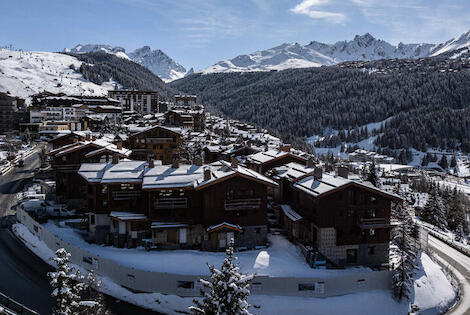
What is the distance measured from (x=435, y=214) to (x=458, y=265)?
83.3 feet

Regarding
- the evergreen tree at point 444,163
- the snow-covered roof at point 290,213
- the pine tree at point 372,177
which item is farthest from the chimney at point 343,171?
the evergreen tree at point 444,163

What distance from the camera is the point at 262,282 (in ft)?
96.8

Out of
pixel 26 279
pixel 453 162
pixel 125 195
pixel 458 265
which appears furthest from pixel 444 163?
pixel 26 279

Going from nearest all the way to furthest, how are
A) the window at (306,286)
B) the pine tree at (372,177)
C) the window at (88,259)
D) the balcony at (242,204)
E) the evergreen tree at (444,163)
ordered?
the window at (306,286) < the window at (88,259) < the balcony at (242,204) < the pine tree at (372,177) < the evergreen tree at (444,163)

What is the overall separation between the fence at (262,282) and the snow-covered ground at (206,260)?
115cm

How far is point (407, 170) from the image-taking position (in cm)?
16338

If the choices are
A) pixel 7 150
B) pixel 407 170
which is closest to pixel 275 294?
pixel 7 150

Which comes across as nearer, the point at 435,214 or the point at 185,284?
the point at 185,284

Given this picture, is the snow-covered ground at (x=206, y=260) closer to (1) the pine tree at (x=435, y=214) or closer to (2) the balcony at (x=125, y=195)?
(2) the balcony at (x=125, y=195)

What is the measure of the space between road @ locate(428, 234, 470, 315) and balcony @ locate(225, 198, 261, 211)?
1951 cm

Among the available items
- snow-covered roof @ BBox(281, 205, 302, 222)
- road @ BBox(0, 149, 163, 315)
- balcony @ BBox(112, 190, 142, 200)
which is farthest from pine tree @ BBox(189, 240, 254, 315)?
balcony @ BBox(112, 190, 142, 200)

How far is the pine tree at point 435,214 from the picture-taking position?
67438 millimetres

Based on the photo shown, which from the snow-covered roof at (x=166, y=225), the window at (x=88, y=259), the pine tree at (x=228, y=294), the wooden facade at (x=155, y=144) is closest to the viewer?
the pine tree at (x=228, y=294)

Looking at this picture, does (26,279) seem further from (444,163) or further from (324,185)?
(444,163)
